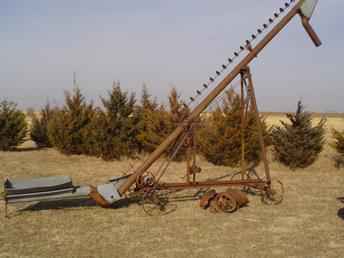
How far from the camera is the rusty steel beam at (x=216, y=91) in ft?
20.6

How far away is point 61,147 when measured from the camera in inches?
537

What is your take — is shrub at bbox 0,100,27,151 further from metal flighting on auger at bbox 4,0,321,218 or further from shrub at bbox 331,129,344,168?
shrub at bbox 331,129,344,168

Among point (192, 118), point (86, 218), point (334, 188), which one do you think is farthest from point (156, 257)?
point (334, 188)

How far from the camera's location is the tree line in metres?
11.4

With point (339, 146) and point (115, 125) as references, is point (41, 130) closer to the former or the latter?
point (115, 125)

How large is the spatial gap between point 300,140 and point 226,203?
5859 millimetres

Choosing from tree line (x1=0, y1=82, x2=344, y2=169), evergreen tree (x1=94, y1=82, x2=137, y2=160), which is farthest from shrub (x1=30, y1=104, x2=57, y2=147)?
evergreen tree (x1=94, y1=82, x2=137, y2=160)

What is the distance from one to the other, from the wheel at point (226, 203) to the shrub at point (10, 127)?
11040mm

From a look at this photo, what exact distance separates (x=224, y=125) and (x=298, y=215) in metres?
5.52

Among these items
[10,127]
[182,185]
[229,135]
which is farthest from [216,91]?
[10,127]

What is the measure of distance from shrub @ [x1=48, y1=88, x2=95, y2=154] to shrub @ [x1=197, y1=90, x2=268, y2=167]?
4733mm

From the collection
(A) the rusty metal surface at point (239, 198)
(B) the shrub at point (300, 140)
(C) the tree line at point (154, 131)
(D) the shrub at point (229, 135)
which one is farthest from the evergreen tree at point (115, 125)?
(A) the rusty metal surface at point (239, 198)

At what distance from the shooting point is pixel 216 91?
6324 mm

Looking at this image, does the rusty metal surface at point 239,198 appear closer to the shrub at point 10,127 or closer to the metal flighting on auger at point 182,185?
the metal flighting on auger at point 182,185
